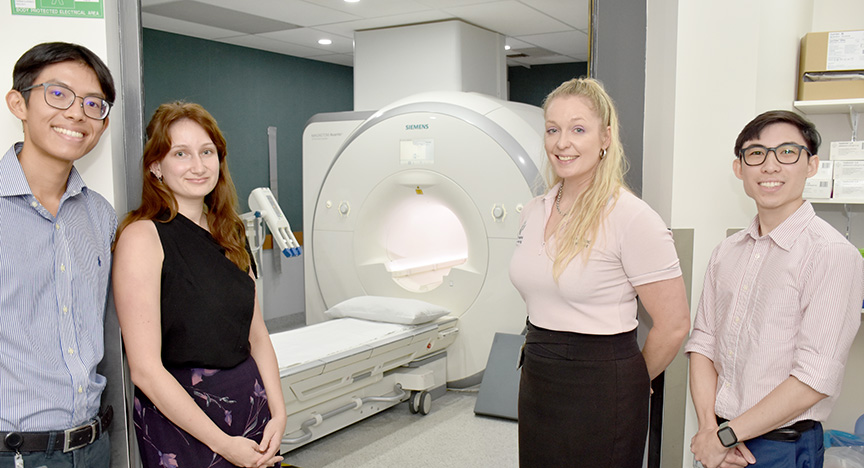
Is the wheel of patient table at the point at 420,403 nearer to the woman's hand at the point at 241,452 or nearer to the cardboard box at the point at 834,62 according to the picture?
the woman's hand at the point at 241,452

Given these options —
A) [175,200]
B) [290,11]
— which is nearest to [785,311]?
[175,200]

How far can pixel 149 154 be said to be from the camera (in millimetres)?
1401

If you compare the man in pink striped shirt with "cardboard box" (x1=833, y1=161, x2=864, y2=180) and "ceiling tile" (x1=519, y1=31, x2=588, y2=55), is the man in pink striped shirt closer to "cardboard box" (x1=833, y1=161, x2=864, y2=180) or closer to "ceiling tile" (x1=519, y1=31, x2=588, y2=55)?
"cardboard box" (x1=833, y1=161, x2=864, y2=180)

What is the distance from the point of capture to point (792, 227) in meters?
1.33

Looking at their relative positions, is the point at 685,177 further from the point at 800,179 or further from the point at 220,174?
Answer: the point at 220,174

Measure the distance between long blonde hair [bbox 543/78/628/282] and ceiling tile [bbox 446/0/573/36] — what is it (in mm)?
2265

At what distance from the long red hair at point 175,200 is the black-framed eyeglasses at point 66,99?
0.49 ft

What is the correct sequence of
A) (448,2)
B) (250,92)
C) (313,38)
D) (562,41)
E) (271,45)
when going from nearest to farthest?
1. (448,2)
2. (313,38)
3. (562,41)
4. (271,45)
5. (250,92)

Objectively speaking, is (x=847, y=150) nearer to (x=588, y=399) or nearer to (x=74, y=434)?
(x=588, y=399)

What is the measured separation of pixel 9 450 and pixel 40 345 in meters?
0.17

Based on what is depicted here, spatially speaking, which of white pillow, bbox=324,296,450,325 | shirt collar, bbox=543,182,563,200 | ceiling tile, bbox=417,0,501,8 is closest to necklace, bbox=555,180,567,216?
shirt collar, bbox=543,182,563,200

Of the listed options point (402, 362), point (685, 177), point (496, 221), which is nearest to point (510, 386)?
point (402, 362)

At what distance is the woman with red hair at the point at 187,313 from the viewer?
4.24 ft

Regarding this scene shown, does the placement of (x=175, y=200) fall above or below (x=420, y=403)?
above
